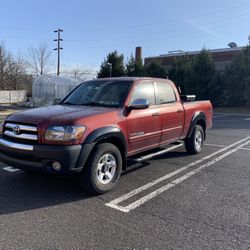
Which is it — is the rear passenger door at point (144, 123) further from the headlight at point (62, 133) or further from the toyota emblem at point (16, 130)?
the toyota emblem at point (16, 130)

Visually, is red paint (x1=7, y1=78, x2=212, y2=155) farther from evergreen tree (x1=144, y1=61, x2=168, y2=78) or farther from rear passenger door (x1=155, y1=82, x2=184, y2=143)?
evergreen tree (x1=144, y1=61, x2=168, y2=78)

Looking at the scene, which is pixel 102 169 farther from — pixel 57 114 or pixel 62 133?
pixel 57 114

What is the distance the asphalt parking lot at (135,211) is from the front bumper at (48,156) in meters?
0.54

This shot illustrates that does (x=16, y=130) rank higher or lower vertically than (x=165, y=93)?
lower

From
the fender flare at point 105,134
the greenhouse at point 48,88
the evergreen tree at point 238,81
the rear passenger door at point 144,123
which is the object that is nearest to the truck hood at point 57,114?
the fender flare at point 105,134

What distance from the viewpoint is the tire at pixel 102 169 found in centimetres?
439

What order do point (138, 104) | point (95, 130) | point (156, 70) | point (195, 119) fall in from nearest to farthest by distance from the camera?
point (95, 130) < point (138, 104) < point (195, 119) < point (156, 70)

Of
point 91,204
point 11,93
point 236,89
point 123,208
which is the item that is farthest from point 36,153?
point 11,93

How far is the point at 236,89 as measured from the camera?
2803 centimetres

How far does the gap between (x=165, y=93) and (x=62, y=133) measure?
297cm

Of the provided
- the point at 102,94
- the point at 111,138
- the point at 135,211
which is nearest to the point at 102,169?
the point at 111,138

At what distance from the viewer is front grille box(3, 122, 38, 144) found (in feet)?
13.9

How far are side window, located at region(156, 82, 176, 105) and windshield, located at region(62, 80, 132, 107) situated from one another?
0.94m

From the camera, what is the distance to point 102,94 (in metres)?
5.43
